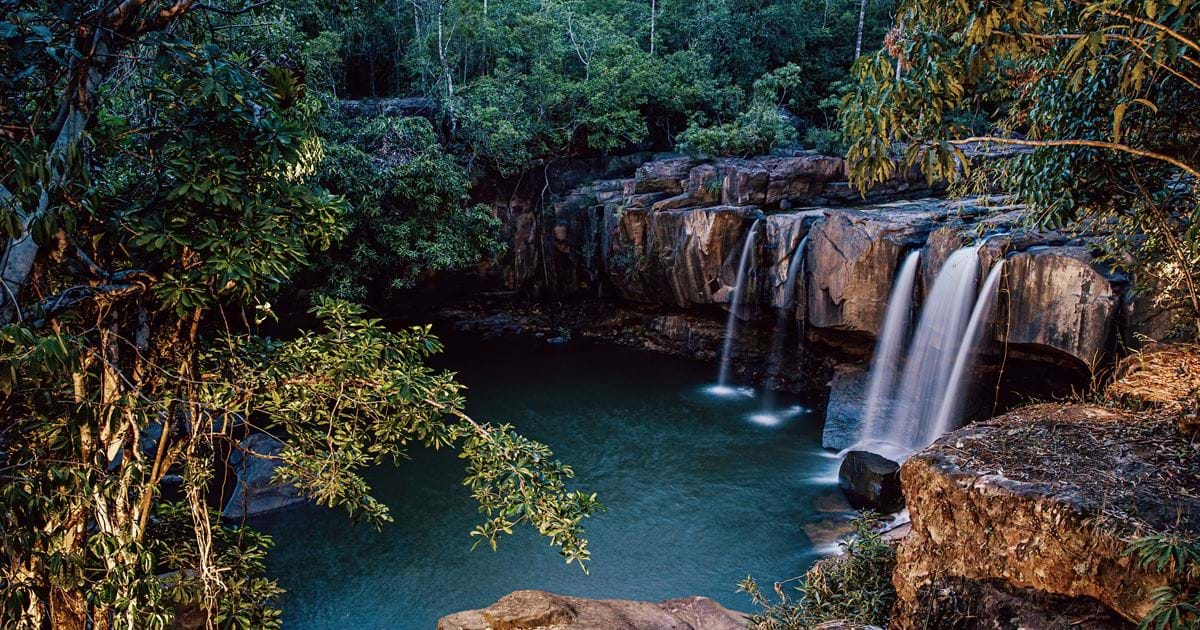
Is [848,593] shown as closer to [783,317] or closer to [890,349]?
[890,349]

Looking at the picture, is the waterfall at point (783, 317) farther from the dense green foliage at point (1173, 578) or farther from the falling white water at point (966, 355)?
the dense green foliage at point (1173, 578)

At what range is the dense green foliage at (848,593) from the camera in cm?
491

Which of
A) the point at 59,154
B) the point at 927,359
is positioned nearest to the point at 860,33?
the point at 927,359

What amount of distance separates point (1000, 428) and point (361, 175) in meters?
11.7

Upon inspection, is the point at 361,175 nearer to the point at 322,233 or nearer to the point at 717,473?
the point at 717,473

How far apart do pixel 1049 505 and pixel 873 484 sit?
224 inches

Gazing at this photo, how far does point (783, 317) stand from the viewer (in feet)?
46.3

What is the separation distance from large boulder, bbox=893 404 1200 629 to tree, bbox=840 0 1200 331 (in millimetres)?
1042

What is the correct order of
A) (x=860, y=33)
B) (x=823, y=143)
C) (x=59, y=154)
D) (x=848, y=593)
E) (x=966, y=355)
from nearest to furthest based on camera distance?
(x=59, y=154) < (x=848, y=593) < (x=966, y=355) < (x=823, y=143) < (x=860, y=33)

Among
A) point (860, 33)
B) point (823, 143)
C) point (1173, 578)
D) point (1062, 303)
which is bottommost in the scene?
point (1173, 578)

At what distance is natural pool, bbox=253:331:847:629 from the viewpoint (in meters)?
7.94

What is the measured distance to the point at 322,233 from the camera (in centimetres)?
372

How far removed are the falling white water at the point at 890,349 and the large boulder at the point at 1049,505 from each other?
256 inches

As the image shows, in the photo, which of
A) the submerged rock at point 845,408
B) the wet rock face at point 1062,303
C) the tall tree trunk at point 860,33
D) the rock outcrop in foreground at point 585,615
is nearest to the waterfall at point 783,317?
the submerged rock at point 845,408
